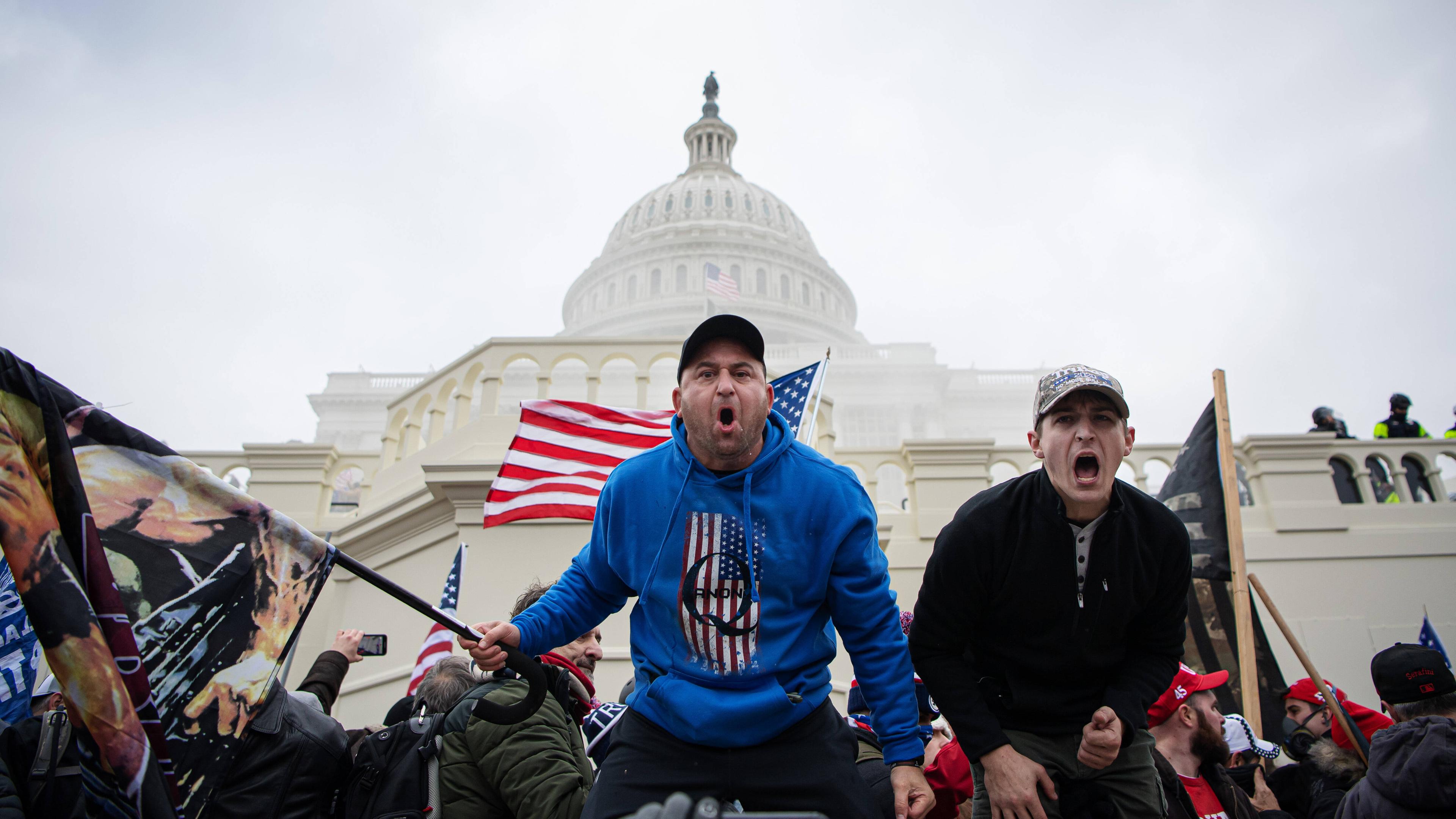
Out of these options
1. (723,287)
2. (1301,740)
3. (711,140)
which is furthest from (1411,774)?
(711,140)

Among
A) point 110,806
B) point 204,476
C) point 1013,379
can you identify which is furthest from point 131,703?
point 1013,379

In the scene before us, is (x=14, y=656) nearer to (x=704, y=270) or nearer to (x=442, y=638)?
(x=442, y=638)

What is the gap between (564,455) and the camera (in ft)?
22.0

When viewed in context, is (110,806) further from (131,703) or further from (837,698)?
(837,698)

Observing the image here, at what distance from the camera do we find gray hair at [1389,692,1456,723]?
3141 millimetres

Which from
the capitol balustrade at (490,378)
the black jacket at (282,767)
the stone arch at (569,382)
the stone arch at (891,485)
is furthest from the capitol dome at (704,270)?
the black jacket at (282,767)

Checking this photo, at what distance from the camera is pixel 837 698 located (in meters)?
6.98

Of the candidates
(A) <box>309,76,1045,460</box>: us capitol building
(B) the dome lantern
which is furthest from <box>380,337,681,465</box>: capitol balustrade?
(B) the dome lantern

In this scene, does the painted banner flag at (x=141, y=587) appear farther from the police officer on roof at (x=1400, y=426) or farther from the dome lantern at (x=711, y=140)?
the dome lantern at (x=711, y=140)

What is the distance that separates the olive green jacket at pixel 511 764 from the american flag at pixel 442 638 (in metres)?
3.02

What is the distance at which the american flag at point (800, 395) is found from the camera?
237 inches

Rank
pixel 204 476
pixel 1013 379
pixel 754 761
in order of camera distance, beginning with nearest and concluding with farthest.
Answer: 1. pixel 754 761
2. pixel 204 476
3. pixel 1013 379

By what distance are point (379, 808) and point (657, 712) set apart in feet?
4.37

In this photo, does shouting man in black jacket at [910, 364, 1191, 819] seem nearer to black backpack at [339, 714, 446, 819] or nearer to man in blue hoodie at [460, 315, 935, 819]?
man in blue hoodie at [460, 315, 935, 819]
